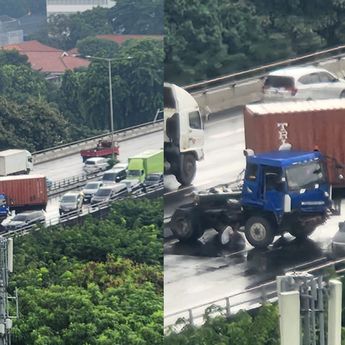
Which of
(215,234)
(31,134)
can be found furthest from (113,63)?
(215,234)

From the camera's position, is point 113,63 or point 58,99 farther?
point 58,99

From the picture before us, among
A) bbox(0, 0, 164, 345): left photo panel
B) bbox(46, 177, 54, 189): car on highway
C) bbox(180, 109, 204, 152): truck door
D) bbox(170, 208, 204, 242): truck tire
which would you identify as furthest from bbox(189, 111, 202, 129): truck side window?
bbox(46, 177, 54, 189): car on highway

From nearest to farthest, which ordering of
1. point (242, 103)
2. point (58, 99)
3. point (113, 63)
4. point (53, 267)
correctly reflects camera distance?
point (242, 103), point (53, 267), point (113, 63), point (58, 99)

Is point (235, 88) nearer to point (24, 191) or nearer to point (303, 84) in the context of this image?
point (303, 84)

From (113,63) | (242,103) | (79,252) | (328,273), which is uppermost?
(242,103)

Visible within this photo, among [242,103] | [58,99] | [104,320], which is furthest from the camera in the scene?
[58,99]

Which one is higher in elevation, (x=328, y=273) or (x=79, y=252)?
(x=328, y=273)

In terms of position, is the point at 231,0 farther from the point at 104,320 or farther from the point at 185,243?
the point at 104,320

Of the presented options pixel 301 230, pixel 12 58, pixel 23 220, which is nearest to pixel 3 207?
pixel 23 220
